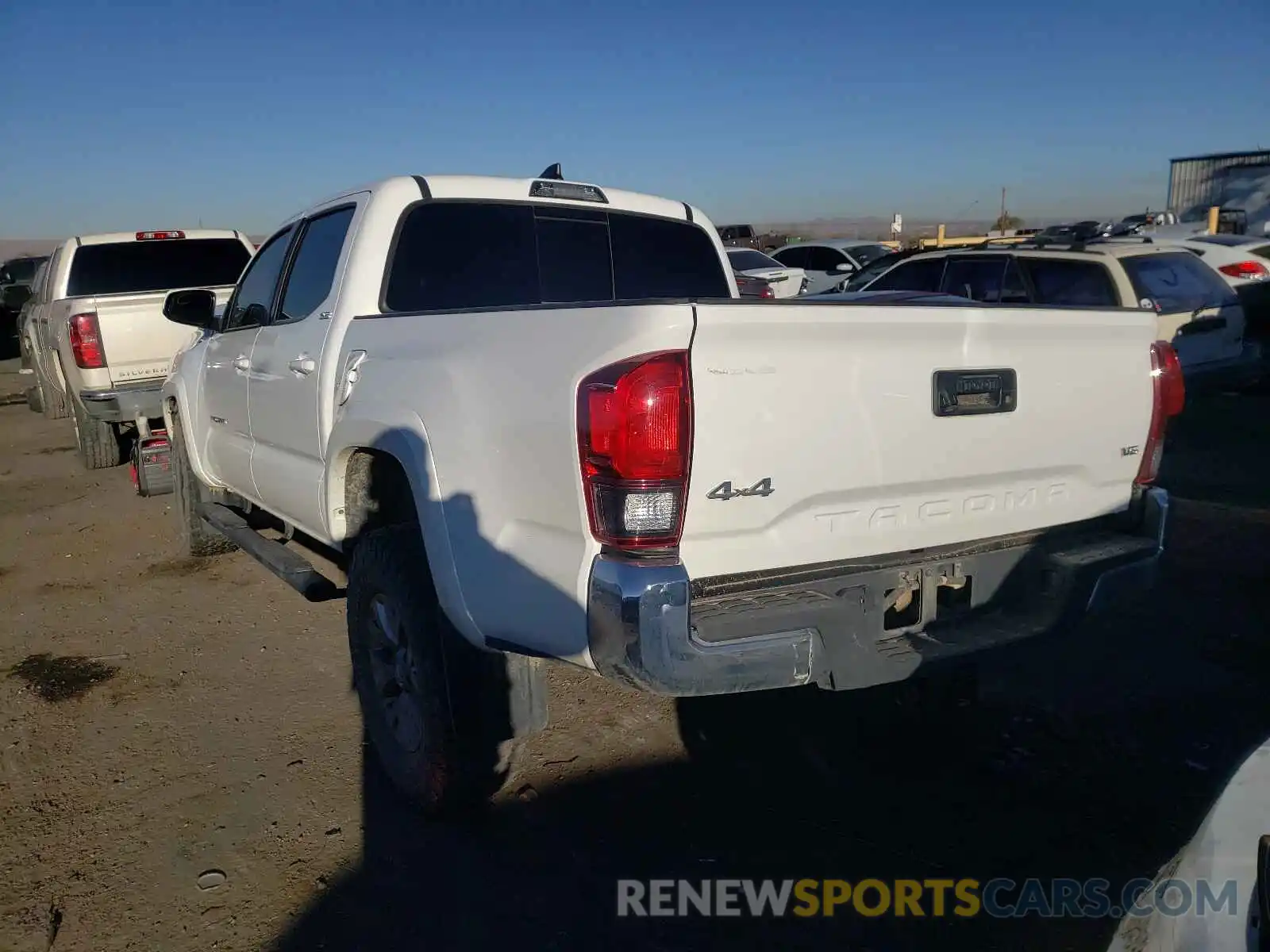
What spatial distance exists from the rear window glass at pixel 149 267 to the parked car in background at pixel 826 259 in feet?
36.7

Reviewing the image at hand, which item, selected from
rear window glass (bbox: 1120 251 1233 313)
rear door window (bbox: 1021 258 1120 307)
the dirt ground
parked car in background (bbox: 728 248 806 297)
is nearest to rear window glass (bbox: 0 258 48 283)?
parked car in background (bbox: 728 248 806 297)

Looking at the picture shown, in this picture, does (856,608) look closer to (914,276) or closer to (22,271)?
(914,276)

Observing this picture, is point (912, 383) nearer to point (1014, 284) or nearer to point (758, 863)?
point (758, 863)

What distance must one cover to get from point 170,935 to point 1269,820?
2809 millimetres

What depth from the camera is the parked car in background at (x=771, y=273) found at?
52.6 ft

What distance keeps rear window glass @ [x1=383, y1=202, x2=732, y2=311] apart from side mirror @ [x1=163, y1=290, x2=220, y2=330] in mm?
1861

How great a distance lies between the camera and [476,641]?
290 cm

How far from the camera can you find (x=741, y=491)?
2518mm

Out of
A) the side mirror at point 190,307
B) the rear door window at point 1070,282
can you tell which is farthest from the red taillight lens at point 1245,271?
the side mirror at point 190,307

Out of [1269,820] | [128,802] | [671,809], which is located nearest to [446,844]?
[671,809]

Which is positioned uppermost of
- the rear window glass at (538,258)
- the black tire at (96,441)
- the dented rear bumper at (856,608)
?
the rear window glass at (538,258)

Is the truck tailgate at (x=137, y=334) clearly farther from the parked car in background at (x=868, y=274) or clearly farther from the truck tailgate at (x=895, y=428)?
the parked car in background at (x=868, y=274)

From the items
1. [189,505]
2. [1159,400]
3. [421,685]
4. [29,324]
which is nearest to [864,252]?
[29,324]

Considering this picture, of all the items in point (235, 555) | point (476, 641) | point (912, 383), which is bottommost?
point (235, 555)
